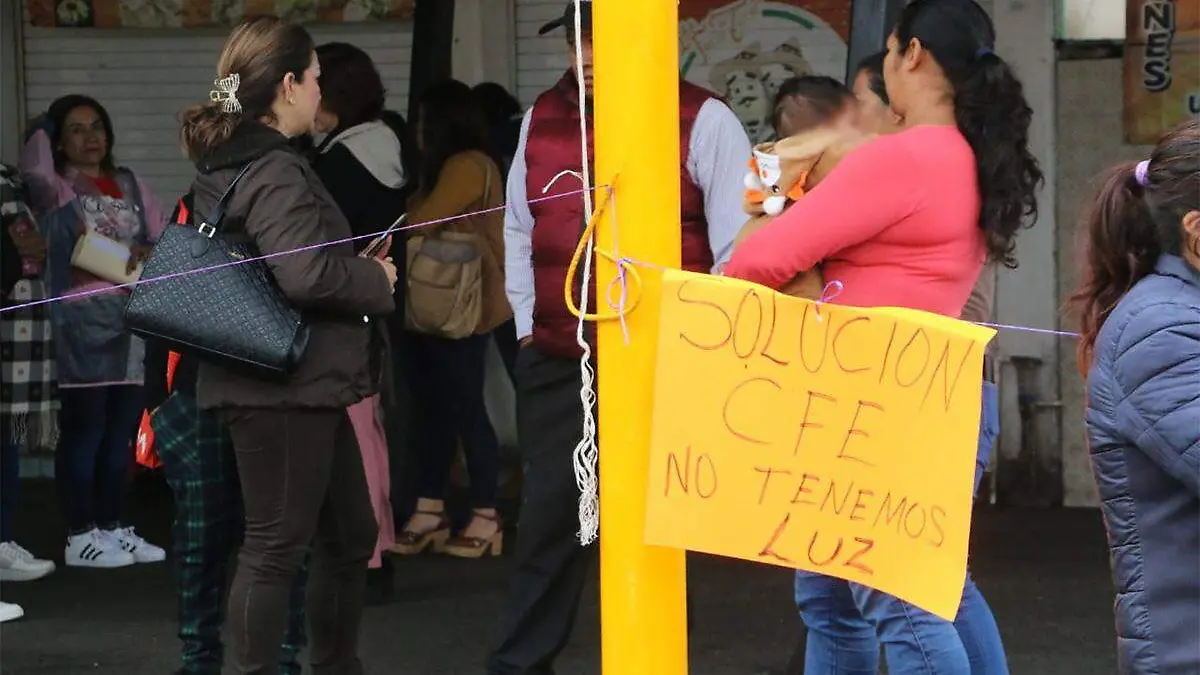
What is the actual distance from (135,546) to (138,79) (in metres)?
3.02

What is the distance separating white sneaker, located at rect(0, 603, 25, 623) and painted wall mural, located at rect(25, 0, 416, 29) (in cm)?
372

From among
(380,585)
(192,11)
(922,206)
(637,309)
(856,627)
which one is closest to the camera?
(637,309)

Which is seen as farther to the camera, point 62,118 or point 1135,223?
point 62,118

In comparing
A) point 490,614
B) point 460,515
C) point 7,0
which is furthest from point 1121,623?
point 7,0

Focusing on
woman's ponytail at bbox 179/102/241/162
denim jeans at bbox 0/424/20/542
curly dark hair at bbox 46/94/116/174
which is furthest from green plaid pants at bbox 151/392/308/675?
curly dark hair at bbox 46/94/116/174

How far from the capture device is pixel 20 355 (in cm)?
655

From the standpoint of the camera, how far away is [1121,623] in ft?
9.37

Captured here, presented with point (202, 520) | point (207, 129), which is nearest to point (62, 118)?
point (202, 520)

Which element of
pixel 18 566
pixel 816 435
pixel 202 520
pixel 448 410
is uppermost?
pixel 816 435

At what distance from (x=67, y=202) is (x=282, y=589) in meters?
3.20

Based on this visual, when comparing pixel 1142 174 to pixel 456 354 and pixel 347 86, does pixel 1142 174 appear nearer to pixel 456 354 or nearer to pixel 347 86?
pixel 347 86

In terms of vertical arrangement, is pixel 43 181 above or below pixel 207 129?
above

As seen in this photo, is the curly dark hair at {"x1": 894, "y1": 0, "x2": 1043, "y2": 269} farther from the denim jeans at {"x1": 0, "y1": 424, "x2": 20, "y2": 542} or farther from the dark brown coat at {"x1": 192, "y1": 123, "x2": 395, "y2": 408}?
the denim jeans at {"x1": 0, "y1": 424, "x2": 20, "y2": 542}

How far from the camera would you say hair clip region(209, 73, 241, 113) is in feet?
13.6
